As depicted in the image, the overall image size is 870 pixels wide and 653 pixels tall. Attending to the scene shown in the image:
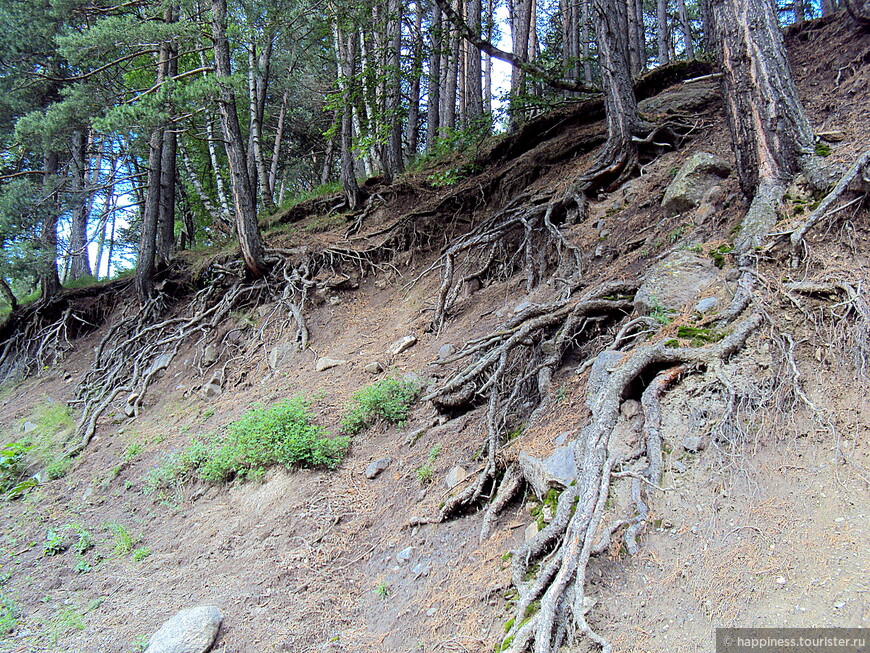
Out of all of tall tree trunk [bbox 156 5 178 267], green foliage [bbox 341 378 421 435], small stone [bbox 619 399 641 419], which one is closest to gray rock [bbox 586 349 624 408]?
small stone [bbox 619 399 641 419]

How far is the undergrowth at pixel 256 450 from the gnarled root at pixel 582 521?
3037 mm

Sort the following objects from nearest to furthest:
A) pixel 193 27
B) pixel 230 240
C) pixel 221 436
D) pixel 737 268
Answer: pixel 737 268 → pixel 221 436 → pixel 193 27 → pixel 230 240

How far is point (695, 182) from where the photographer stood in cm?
559

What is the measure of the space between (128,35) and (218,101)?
155cm

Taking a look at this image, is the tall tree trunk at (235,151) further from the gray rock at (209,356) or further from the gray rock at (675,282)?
the gray rock at (675,282)

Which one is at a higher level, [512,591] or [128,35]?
[128,35]

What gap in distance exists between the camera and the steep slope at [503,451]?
248 centimetres

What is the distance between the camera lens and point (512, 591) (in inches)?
118

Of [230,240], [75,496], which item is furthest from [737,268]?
[230,240]

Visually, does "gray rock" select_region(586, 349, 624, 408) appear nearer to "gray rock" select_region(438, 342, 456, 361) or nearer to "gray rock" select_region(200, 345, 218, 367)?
"gray rock" select_region(438, 342, 456, 361)

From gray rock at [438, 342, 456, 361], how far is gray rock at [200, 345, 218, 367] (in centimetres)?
496

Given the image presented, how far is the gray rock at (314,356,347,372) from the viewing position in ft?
25.4

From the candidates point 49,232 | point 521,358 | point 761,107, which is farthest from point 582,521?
point 49,232

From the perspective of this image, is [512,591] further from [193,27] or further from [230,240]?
[230,240]
